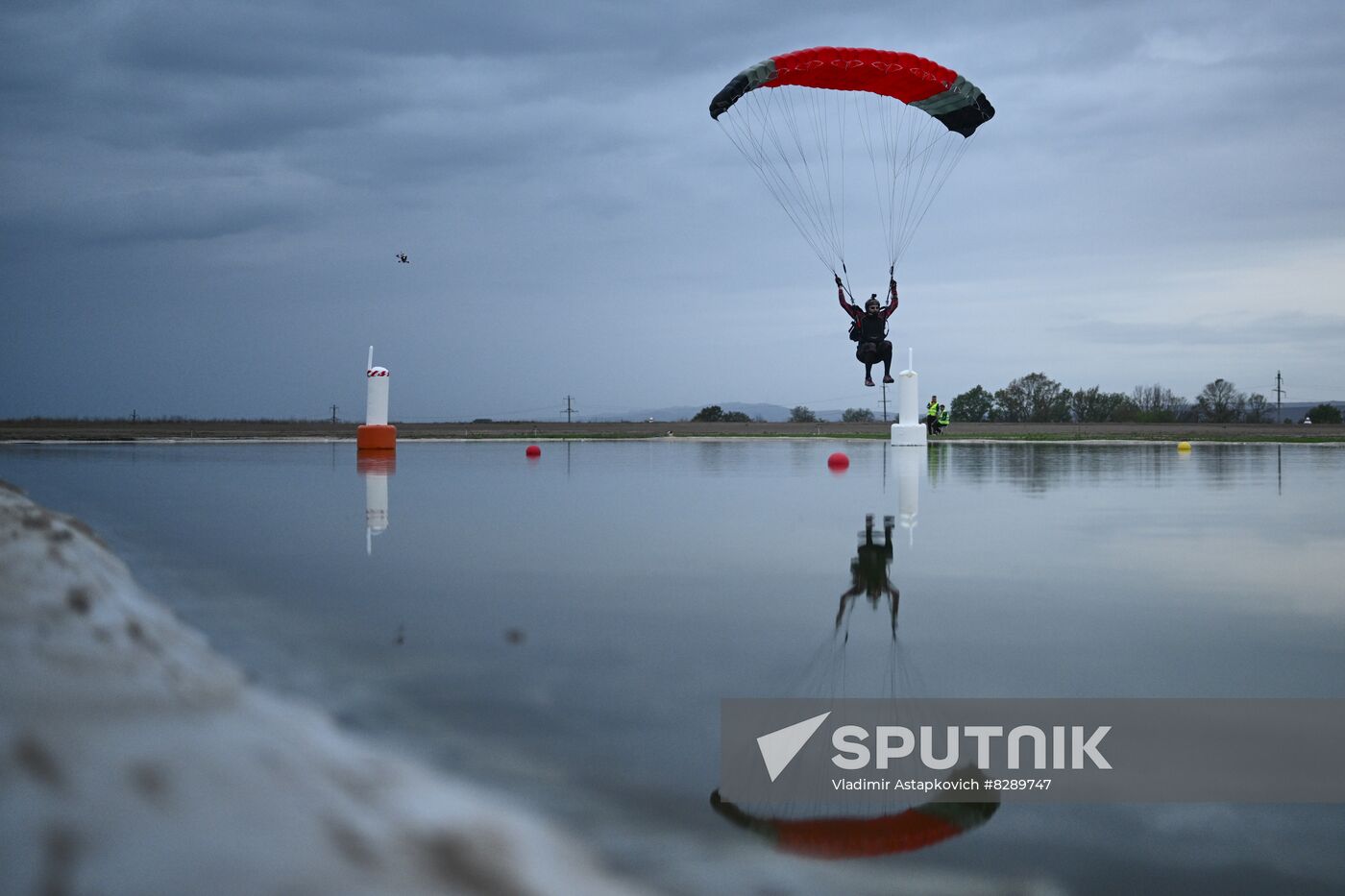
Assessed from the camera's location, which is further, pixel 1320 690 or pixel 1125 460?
pixel 1125 460

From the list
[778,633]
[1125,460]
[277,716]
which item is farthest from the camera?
[1125,460]

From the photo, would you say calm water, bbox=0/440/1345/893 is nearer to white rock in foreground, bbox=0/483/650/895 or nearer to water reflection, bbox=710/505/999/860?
water reflection, bbox=710/505/999/860

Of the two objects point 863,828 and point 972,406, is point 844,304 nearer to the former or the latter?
point 863,828

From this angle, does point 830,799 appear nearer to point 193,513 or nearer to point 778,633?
point 778,633

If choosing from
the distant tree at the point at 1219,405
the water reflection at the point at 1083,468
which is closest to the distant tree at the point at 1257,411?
the distant tree at the point at 1219,405

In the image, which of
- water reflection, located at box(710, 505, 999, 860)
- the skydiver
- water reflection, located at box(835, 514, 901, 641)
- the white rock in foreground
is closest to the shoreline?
the skydiver

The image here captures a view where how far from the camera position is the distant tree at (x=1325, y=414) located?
90750 millimetres

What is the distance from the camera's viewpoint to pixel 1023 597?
6668mm

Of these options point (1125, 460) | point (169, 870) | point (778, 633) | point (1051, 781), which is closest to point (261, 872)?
point (169, 870)

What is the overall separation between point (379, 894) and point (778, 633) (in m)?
3.55

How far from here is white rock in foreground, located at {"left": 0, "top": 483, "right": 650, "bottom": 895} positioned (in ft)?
7.06

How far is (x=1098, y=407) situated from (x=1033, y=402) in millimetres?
6229

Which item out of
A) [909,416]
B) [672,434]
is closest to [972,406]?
[672,434]

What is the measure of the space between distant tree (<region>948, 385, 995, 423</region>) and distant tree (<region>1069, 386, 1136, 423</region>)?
7609 millimetres
